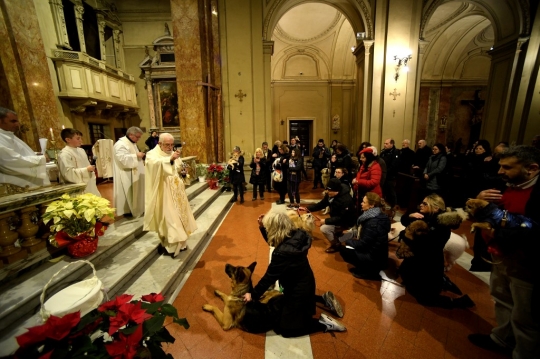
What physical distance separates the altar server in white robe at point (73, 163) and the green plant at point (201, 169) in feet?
11.1

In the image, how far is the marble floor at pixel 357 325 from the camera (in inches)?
88.1

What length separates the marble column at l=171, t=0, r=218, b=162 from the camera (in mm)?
6582

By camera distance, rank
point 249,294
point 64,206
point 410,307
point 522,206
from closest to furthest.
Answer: point 522,206 < point 249,294 < point 64,206 < point 410,307

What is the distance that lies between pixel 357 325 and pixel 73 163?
189 inches

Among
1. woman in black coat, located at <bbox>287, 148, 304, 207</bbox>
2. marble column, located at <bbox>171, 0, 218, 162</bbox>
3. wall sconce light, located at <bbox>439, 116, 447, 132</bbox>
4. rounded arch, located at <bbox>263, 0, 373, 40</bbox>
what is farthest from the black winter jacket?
wall sconce light, located at <bbox>439, 116, 447, 132</bbox>

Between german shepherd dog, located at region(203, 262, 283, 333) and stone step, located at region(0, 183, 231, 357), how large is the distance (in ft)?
3.15

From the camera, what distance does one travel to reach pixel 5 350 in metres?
1.71

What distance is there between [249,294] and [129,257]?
1938 millimetres

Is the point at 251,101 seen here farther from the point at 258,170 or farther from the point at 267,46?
the point at 258,170

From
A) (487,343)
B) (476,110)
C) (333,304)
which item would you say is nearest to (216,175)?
(333,304)

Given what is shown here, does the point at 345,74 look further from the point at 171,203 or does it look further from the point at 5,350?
the point at 5,350

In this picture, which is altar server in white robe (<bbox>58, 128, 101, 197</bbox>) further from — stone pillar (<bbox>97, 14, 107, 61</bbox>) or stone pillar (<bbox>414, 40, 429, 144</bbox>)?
stone pillar (<bbox>97, 14, 107, 61</bbox>)

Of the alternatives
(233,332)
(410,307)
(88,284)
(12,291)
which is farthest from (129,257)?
(410,307)

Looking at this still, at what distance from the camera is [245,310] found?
2.48 meters
